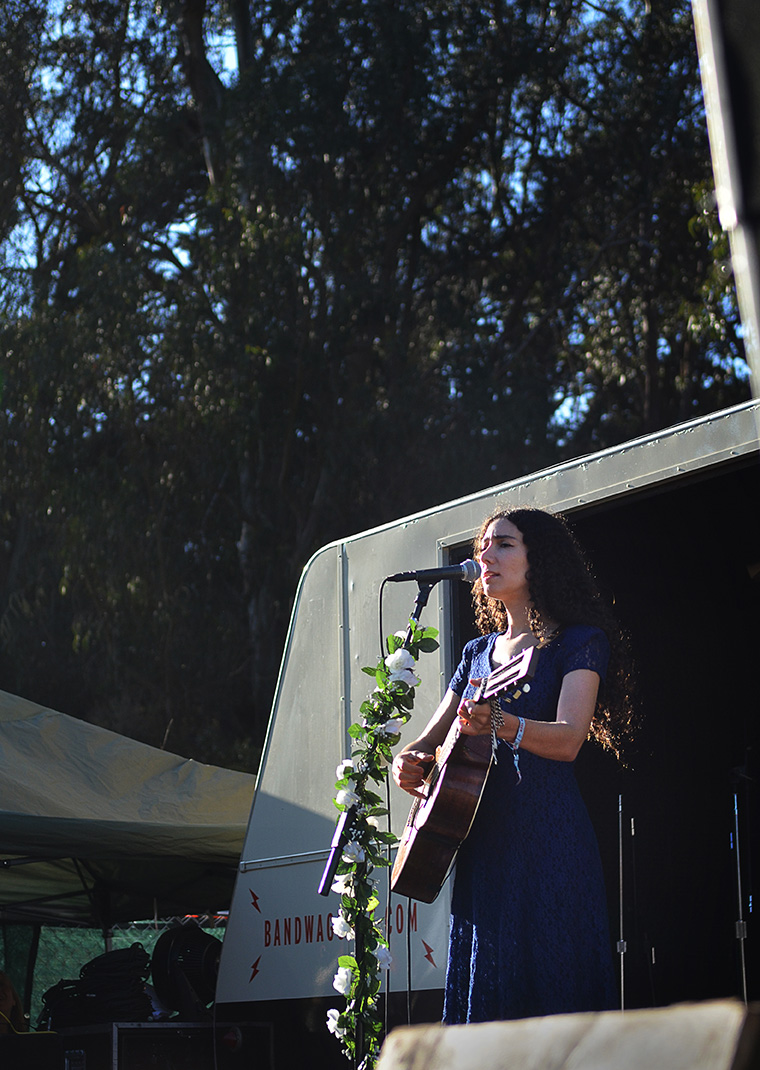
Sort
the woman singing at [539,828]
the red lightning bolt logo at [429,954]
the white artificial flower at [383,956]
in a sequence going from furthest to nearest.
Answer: the red lightning bolt logo at [429,954] → the white artificial flower at [383,956] → the woman singing at [539,828]

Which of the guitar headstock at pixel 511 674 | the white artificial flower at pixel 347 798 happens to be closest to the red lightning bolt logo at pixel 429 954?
the white artificial flower at pixel 347 798

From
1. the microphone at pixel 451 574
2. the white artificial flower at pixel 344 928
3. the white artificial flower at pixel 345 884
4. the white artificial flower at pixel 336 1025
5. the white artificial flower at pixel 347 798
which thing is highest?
the microphone at pixel 451 574

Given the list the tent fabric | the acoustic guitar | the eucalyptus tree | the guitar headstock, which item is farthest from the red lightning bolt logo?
the eucalyptus tree

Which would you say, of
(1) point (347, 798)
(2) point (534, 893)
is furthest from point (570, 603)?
(1) point (347, 798)

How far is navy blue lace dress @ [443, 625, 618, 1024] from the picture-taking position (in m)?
3.04

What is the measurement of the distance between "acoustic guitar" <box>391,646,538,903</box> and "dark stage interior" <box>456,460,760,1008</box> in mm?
2098

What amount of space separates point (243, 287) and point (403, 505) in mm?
3116

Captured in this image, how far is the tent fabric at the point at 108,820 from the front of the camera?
7.00 meters

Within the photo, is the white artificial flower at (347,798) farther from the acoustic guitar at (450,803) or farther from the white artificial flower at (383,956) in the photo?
the acoustic guitar at (450,803)

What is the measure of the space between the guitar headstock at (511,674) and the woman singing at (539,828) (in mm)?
64

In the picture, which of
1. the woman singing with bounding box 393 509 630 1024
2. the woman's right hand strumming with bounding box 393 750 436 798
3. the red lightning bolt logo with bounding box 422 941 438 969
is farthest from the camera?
the red lightning bolt logo with bounding box 422 941 438 969

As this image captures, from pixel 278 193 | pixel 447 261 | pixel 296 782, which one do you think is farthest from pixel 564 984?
pixel 447 261

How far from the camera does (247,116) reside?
50.1 feet

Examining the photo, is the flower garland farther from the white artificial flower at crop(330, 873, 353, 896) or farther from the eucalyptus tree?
the eucalyptus tree
